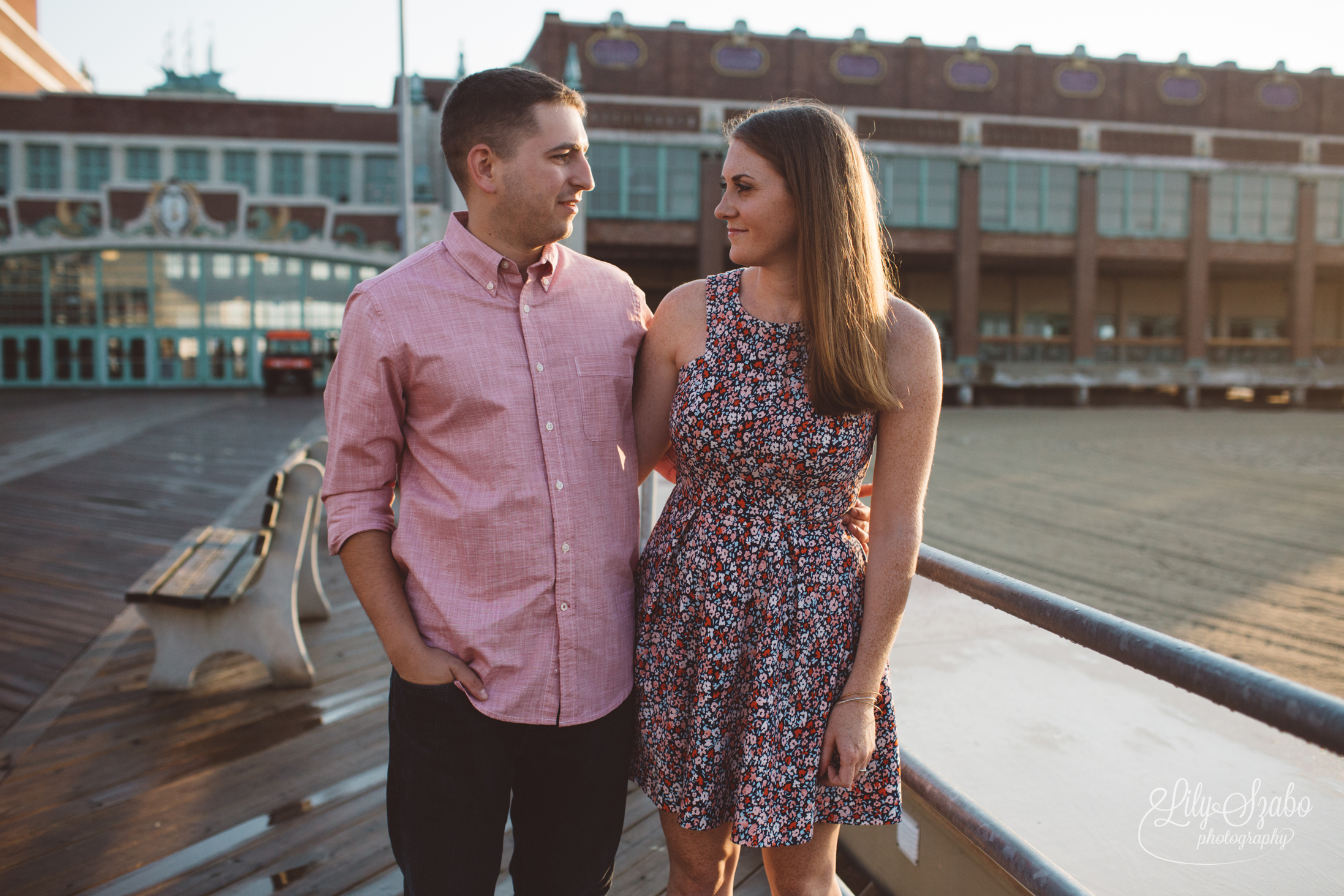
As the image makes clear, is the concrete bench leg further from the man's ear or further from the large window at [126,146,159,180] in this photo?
the large window at [126,146,159,180]

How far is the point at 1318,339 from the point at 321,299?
36.2 metres

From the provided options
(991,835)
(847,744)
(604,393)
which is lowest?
(991,835)

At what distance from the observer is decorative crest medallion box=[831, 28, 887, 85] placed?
29281mm

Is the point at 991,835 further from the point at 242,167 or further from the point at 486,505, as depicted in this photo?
the point at 242,167

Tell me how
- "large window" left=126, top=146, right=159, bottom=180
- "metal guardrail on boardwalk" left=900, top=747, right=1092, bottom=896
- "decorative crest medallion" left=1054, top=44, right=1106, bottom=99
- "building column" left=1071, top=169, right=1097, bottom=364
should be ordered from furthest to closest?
"large window" left=126, top=146, right=159, bottom=180, "decorative crest medallion" left=1054, top=44, right=1106, bottom=99, "building column" left=1071, top=169, right=1097, bottom=364, "metal guardrail on boardwalk" left=900, top=747, right=1092, bottom=896

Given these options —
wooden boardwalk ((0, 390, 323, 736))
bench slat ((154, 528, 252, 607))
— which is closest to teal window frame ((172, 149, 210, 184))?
wooden boardwalk ((0, 390, 323, 736))

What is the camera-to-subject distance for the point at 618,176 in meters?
25.8

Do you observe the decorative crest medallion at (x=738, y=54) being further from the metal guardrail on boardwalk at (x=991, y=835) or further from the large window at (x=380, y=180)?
the metal guardrail on boardwalk at (x=991, y=835)

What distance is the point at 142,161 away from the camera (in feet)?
102

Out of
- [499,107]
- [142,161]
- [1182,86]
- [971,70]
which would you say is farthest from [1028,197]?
[499,107]

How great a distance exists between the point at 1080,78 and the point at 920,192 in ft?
26.7

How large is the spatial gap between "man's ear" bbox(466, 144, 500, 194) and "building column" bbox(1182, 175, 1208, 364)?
31974 millimetres

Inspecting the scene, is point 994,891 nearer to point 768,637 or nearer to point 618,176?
point 768,637

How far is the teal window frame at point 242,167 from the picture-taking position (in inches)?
1222
